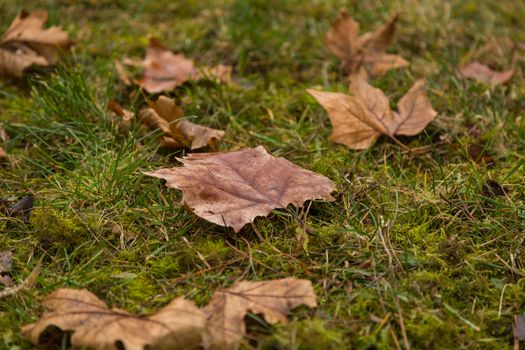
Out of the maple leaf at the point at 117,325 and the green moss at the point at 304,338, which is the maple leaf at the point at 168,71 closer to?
→ the maple leaf at the point at 117,325

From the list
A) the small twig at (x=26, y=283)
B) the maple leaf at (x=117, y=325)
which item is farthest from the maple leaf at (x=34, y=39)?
the maple leaf at (x=117, y=325)

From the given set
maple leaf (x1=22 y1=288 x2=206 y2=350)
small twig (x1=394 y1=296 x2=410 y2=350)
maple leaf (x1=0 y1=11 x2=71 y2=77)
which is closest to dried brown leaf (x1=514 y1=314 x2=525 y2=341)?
small twig (x1=394 y1=296 x2=410 y2=350)

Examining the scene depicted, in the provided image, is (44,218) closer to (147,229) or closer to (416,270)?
(147,229)

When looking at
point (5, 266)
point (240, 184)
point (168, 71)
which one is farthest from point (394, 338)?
point (168, 71)

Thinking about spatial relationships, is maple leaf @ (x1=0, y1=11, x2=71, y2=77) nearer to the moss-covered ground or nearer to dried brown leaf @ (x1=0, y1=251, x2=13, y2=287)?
the moss-covered ground

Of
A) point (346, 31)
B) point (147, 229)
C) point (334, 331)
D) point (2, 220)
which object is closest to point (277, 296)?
point (334, 331)
